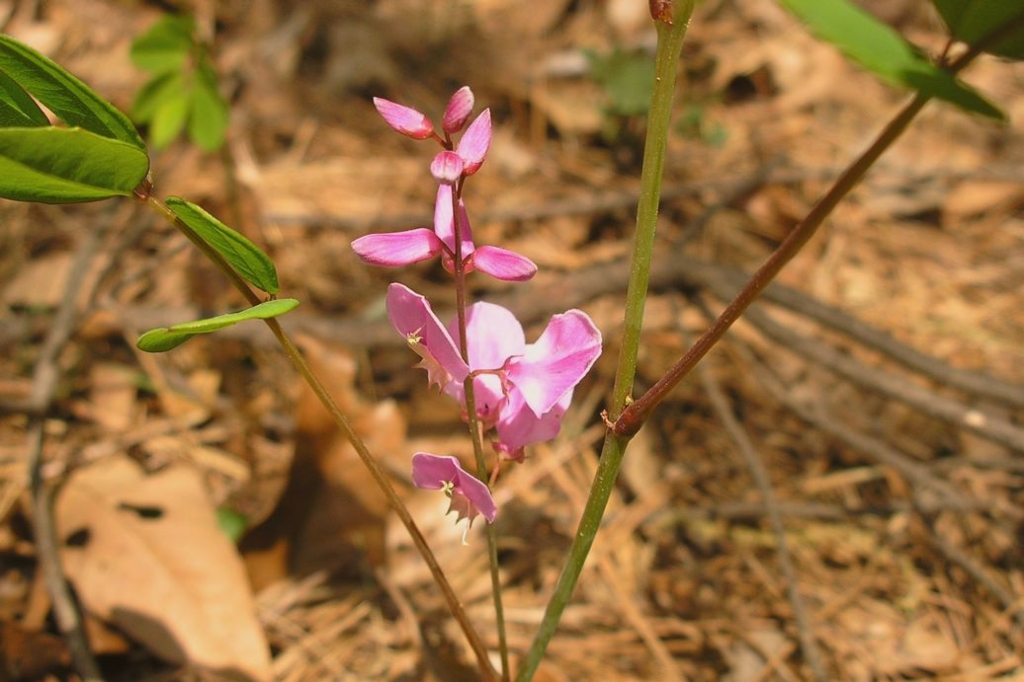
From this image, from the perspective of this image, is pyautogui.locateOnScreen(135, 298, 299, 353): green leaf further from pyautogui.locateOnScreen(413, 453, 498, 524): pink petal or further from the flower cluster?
pyautogui.locateOnScreen(413, 453, 498, 524): pink petal

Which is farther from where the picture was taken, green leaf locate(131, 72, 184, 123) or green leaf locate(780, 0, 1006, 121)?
green leaf locate(131, 72, 184, 123)

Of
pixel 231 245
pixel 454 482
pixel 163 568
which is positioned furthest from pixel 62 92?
pixel 163 568

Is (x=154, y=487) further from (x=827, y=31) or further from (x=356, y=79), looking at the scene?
(x=356, y=79)

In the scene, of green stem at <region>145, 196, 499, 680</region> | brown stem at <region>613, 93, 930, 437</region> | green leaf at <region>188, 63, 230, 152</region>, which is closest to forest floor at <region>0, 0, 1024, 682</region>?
green leaf at <region>188, 63, 230, 152</region>

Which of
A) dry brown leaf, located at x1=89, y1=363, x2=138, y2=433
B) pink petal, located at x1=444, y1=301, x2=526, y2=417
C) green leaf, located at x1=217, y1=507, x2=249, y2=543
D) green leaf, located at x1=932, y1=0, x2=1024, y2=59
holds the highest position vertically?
green leaf, located at x1=932, y1=0, x2=1024, y2=59

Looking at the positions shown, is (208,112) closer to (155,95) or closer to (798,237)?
(155,95)

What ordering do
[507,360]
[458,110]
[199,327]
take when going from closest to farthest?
1. [199,327]
2. [458,110]
3. [507,360]
